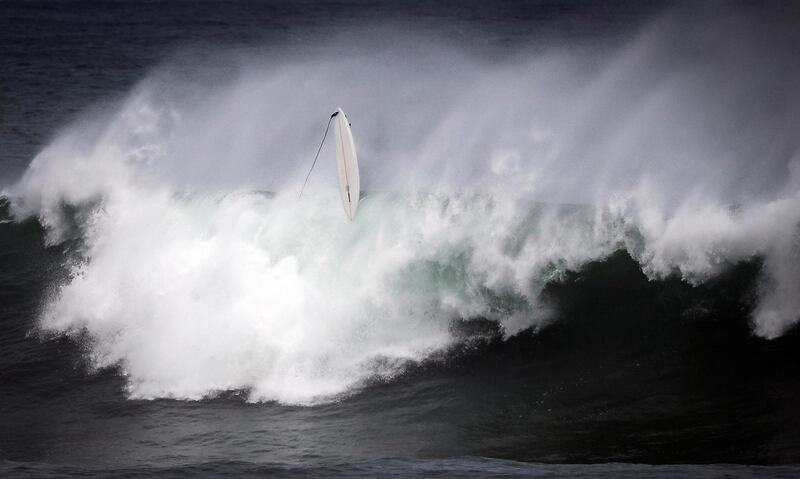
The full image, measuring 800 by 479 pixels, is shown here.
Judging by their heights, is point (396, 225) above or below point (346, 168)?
below

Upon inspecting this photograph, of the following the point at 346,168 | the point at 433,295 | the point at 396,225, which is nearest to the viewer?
the point at 433,295

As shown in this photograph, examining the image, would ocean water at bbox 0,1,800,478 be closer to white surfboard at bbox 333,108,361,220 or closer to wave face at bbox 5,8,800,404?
wave face at bbox 5,8,800,404

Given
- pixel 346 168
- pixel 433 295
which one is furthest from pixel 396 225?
pixel 433 295

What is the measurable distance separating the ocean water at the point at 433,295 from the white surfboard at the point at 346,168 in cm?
27

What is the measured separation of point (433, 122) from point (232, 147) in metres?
5.31

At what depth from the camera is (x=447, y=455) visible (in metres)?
9.58

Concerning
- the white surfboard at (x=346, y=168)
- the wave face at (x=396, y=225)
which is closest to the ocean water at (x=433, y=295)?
the wave face at (x=396, y=225)

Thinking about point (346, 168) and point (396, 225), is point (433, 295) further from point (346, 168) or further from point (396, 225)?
point (346, 168)

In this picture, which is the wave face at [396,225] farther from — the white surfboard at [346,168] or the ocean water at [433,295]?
the white surfboard at [346,168]

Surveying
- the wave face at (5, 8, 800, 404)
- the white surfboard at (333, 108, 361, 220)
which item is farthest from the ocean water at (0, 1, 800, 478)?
the white surfboard at (333, 108, 361, 220)

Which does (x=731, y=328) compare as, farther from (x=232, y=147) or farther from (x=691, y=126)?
(x=232, y=147)

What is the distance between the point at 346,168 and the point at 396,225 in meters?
1.34

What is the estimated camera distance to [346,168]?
46.9 ft

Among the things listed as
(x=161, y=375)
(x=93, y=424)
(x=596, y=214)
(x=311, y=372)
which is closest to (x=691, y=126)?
(x=596, y=214)
